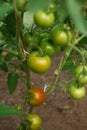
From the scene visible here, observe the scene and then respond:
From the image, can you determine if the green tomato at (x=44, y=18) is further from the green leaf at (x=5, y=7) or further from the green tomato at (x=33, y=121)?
the green tomato at (x=33, y=121)

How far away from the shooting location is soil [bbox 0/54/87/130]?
90.4 inches

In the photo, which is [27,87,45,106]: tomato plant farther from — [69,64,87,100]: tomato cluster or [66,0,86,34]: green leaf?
[66,0,86,34]: green leaf

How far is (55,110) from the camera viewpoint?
8.21 feet

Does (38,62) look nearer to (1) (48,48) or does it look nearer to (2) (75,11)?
(1) (48,48)

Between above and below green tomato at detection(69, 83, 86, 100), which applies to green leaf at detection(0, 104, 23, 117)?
above

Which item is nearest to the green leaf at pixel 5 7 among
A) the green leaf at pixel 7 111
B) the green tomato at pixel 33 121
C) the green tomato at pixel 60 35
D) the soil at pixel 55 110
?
the green tomato at pixel 60 35

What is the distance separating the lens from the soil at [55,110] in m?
2.30

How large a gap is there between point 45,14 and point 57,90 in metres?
2.12

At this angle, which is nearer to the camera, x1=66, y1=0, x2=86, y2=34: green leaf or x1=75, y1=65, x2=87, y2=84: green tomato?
x1=66, y1=0, x2=86, y2=34: green leaf

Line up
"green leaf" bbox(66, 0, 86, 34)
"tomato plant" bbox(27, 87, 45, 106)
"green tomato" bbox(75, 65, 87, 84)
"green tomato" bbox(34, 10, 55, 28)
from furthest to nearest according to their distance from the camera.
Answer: "tomato plant" bbox(27, 87, 45, 106)
"green tomato" bbox(75, 65, 87, 84)
"green tomato" bbox(34, 10, 55, 28)
"green leaf" bbox(66, 0, 86, 34)

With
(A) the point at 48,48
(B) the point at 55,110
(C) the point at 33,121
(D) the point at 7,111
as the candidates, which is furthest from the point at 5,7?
(B) the point at 55,110

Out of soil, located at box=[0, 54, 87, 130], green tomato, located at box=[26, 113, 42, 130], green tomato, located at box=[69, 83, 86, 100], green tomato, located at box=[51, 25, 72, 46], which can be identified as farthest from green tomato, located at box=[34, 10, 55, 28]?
soil, located at box=[0, 54, 87, 130]

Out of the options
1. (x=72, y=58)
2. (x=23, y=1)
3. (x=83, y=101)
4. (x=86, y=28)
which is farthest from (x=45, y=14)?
(x=83, y=101)

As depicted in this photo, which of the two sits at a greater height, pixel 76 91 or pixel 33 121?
pixel 76 91
